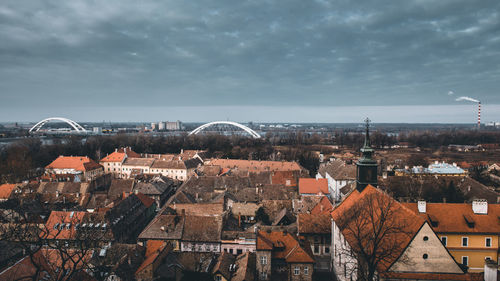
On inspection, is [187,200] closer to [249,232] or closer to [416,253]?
[249,232]

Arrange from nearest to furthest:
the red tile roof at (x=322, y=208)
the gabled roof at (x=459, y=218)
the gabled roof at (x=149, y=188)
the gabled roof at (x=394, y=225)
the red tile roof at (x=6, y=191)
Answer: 1. the gabled roof at (x=394, y=225)
2. the gabled roof at (x=459, y=218)
3. the red tile roof at (x=322, y=208)
4. the red tile roof at (x=6, y=191)
5. the gabled roof at (x=149, y=188)

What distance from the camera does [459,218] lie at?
27.4m

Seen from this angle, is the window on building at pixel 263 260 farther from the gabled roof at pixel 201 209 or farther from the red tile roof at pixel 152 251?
the gabled roof at pixel 201 209

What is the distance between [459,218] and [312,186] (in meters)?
24.1

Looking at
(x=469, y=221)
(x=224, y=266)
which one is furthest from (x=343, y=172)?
(x=224, y=266)

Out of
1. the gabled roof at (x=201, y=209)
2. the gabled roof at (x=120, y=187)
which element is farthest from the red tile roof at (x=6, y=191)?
the gabled roof at (x=201, y=209)

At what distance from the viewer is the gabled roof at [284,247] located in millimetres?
27391

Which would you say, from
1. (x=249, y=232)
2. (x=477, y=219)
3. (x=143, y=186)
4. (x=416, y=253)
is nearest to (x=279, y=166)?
(x=143, y=186)

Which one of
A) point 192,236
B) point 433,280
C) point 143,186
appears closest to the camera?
point 433,280

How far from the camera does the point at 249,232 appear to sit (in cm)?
3438

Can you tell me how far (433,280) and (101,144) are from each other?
136643mm

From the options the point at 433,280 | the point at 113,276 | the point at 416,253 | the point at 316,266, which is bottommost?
the point at 316,266

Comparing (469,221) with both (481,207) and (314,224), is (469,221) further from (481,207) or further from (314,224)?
(314,224)

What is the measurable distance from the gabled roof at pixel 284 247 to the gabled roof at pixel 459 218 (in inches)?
384
